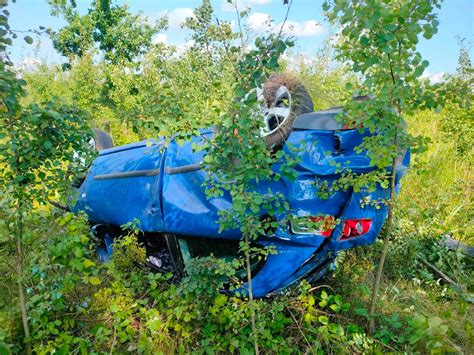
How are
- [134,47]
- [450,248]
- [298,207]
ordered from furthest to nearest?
[134,47] < [450,248] < [298,207]

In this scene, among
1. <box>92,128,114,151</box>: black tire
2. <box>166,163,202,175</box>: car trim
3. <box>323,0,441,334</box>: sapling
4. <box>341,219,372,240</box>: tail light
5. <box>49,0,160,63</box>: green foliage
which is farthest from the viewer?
<box>49,0,160,63</box>: green foliage

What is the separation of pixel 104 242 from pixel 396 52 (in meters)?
2.96

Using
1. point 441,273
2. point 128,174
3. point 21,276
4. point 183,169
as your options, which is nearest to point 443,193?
point 441,273

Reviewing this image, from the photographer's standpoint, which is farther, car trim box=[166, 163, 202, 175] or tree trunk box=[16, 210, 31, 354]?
car trim box=[166, 163, 202, 175]

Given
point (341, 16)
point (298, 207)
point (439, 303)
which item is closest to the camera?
point (341, 16)

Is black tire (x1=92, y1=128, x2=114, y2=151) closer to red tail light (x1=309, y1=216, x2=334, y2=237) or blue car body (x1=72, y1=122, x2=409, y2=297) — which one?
blue car body (x1=72, y1=122, x2=409, y2=297)

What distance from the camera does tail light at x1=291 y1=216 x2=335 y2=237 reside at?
87.0 inches

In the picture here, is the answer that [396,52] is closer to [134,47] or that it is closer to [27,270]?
[27,270]

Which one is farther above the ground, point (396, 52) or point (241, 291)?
point (396, 52)

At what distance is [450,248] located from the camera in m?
3.66

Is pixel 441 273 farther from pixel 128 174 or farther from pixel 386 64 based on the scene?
pixel 128 174

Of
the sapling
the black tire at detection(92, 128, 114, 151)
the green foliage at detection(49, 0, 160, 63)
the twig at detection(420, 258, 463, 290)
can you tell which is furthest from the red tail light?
the green foliage at detection(49, 0, 160, 63)

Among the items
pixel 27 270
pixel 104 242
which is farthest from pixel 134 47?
pixel 27 270

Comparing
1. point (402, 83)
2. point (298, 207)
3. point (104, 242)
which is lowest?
point (104, 242)
